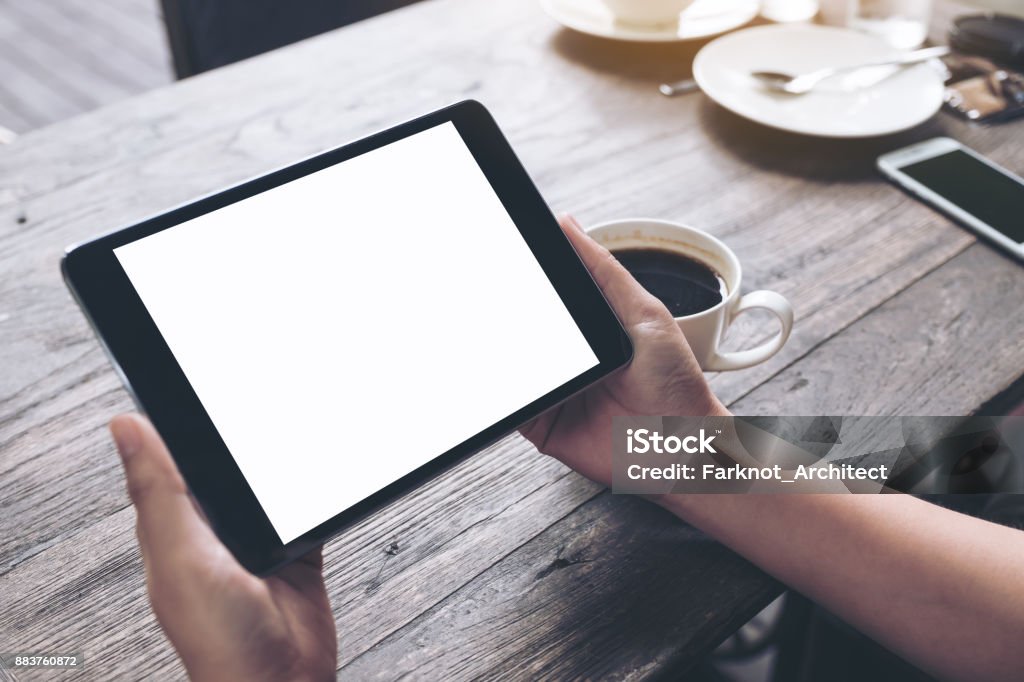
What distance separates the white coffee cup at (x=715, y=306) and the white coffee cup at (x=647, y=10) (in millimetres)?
482

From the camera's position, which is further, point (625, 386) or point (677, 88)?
point (677, 88)

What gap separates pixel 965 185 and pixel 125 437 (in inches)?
28.7

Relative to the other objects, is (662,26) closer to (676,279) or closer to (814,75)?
(814,75)

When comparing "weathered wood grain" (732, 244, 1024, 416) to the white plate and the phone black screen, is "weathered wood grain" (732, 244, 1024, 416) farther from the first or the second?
the white plate

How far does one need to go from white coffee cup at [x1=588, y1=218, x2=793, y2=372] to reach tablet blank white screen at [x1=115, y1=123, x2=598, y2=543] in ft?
0.27

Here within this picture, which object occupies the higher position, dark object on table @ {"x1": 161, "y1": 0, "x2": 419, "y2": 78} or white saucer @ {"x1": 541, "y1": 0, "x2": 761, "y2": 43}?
white saucer @ {"x1": 541, "y1": 0, "x2": 761, "y2": 43}

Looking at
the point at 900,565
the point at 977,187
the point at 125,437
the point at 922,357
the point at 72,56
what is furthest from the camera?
the point at 72,56

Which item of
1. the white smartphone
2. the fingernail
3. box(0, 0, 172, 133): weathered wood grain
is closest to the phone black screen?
the white smartphone

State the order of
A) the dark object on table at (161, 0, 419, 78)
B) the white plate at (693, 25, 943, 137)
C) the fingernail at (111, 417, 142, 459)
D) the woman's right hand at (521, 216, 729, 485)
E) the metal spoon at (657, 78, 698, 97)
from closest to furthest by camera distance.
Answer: the fingernail at (111, 417, 142, 459) < the woman's right hand at (521, 216, 729, 485) < the white plate at (693, 25, 943, 137) < the metal spoon at (657, 78, 698, 97) < the dark object on table at (161, 0, 419, 78)

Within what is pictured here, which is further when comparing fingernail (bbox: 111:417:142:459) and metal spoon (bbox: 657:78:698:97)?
metal spoon (bbox: 657:78:698:97)

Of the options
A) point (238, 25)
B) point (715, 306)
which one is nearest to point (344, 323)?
point (715, 306)

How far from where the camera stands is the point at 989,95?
0.83 m

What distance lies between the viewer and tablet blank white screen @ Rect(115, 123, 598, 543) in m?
0.37

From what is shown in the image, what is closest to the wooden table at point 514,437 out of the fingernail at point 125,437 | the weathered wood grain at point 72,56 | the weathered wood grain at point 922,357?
the weathered wood grain at point 922,357
